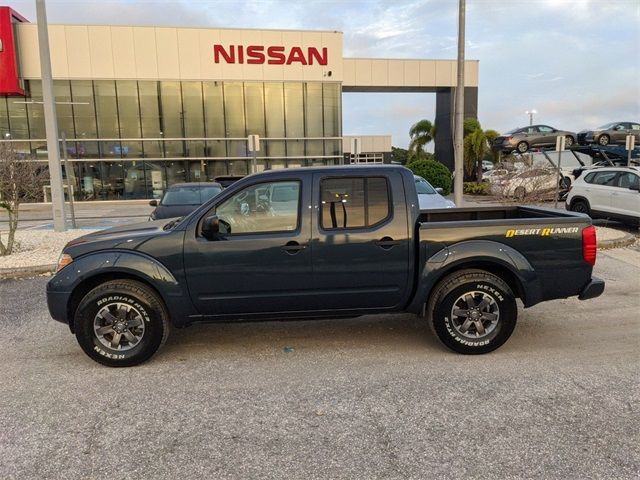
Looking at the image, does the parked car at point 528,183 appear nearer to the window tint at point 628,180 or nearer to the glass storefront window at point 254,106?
the window tint at point 628,180

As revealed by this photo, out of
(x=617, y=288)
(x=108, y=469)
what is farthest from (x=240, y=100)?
(x=108, y=469)

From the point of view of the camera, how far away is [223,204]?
4398 millimetres

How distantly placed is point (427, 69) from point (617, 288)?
3085 centimetres

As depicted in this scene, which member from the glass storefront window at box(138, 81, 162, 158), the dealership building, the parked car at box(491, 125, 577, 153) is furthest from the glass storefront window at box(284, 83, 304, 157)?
the parked car at box(491, 125, 577, 153)

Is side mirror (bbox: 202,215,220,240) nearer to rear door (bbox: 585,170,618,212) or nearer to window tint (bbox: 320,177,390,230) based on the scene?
window tint (bbox: 320,177,390,230)

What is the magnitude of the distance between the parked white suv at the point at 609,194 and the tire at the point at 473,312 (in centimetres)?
933

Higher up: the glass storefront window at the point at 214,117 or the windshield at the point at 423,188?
the glass storefront window at the point at 214,117

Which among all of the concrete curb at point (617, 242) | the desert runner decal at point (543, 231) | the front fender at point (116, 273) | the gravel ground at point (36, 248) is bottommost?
the concrete curb at point (617, 242)

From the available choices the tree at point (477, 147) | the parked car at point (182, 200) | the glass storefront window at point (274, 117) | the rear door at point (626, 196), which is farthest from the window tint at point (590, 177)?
the glass storefront window at point (274, 117)

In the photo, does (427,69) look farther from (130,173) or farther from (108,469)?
(108,469)

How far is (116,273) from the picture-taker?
14.2 ft

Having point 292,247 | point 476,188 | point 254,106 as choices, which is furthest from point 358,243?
point 254,106

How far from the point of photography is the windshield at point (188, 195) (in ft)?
34.9

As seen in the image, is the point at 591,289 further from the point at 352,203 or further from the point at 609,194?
the point at 609,194
